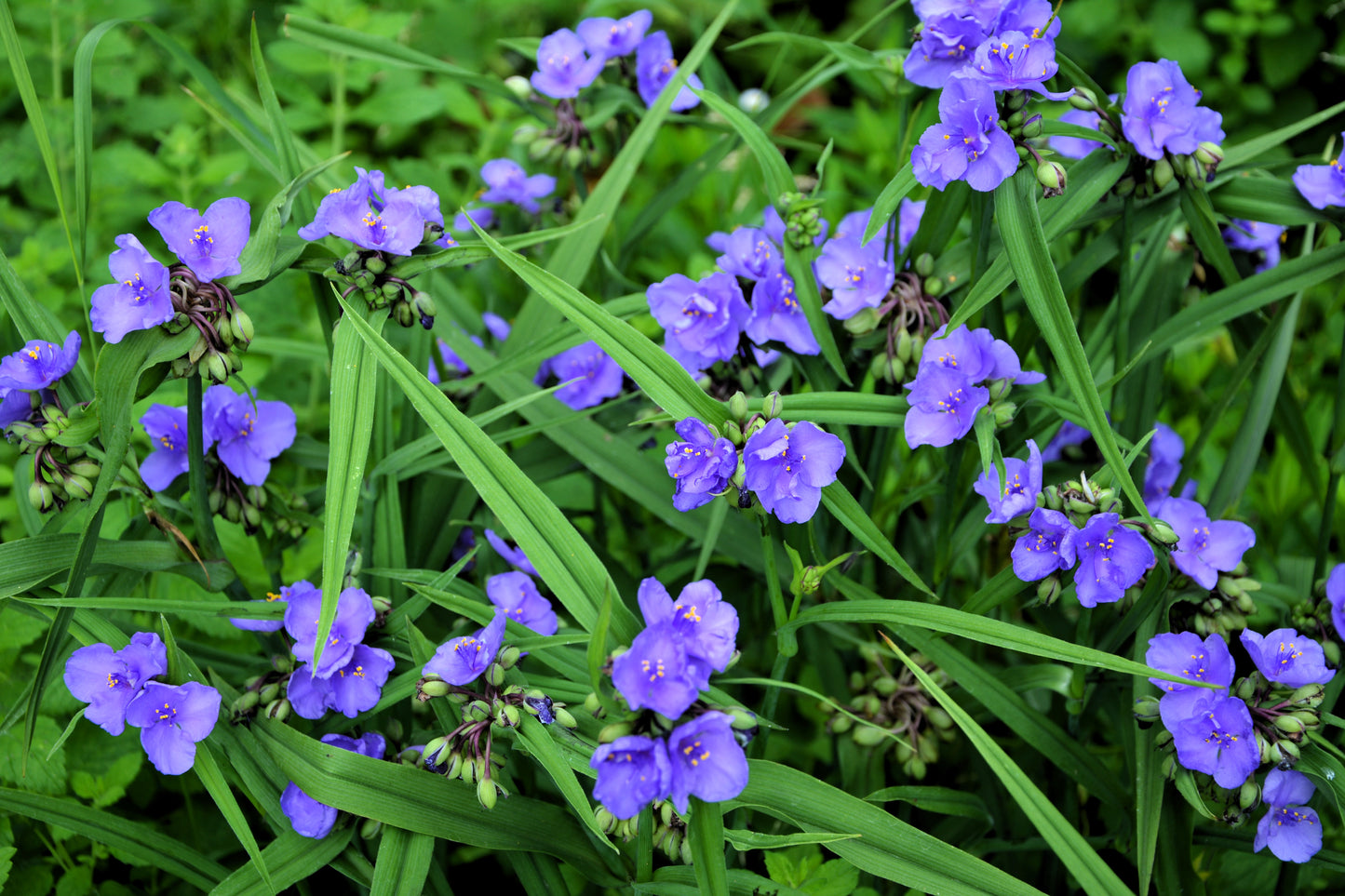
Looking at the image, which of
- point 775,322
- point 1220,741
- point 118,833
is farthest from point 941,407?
point 118,833

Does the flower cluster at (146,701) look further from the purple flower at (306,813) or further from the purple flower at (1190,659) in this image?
the purple flower at (1190,659)

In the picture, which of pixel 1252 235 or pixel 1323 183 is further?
pixel 1252 235

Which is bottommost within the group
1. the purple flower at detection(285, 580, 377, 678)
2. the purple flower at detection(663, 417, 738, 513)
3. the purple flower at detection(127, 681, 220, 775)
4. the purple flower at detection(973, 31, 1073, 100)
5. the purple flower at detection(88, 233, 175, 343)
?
the purple flower at detection(127, 681, 220, 775)

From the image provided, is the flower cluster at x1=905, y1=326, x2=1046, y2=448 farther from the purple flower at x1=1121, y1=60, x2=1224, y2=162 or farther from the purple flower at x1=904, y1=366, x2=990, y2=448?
A: the purple flower at x1=1121, y1=60, x2=1224, y2=162

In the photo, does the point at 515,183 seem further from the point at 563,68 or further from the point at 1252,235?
the point at 1252,235

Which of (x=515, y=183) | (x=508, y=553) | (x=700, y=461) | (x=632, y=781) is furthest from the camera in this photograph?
(x=515, y=183)

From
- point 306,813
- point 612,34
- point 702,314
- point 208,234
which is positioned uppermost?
point 612,34

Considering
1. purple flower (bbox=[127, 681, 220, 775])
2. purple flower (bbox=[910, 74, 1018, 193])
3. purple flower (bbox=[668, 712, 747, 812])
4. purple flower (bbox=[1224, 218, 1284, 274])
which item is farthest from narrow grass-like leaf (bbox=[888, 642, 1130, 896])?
purple flower (bbox=[1224, 218, 1284, 274])

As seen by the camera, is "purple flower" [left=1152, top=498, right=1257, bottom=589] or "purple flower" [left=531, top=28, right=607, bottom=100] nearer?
"purple flower" [left=1152, top=498, right=1257, bottom=589]
